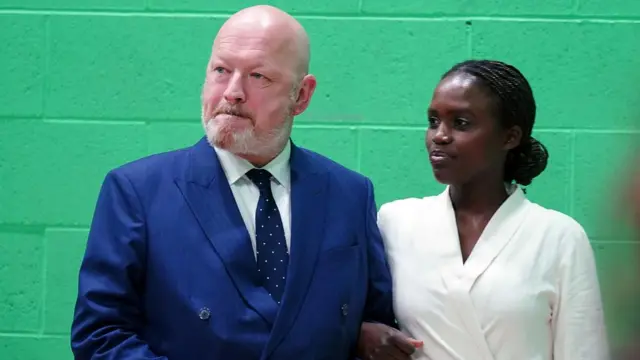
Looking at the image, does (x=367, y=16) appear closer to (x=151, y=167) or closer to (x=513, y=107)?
(x=513, y=107)

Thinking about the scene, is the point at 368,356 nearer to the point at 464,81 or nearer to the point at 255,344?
the point at 255,344

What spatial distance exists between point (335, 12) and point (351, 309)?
33.1 inches

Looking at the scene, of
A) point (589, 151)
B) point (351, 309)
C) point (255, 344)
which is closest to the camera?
point (255, 344)

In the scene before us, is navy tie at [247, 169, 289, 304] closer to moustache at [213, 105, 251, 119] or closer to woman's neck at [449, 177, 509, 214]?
moustache at [213, 105, 251, 119]

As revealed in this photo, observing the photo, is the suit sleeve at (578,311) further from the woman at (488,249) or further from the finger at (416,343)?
the finger at (416,343)

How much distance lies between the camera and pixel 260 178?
1.62 m

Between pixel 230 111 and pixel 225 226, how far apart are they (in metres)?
0.20

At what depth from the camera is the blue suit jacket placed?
4.88 feet

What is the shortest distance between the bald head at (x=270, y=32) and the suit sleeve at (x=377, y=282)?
0.32 metres

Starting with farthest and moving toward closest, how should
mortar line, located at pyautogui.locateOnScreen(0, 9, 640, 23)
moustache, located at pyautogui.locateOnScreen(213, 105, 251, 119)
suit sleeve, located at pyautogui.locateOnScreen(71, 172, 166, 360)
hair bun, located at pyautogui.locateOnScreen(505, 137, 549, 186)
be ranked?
1. mortar line, located at pyautogui.locateOnScreen(0, 9, 640, 23)
2. hair bun, located at pyautogui.locateOnScreen(505, 137, 549, 186)
3. moustache, located at pyautogui.locateOnScreen(213, 105, 251, 119)
4. suit sleeve, located at pyautogui.locateOnScreen(71, 172, 166, 360)

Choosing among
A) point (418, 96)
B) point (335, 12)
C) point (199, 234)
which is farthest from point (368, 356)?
point (335, 12)

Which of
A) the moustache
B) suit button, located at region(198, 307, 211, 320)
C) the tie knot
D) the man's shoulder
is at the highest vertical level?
the moustache

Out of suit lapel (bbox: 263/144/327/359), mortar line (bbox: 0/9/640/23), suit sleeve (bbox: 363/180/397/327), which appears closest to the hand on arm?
suit sleeve (bbox: 363/180/397/327)

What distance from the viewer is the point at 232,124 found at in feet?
5.15
